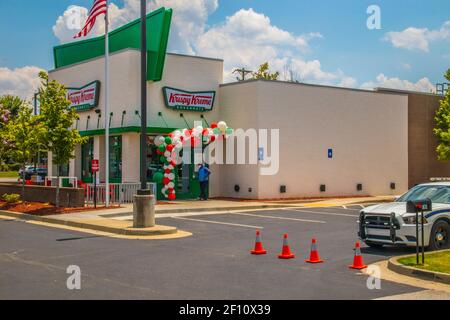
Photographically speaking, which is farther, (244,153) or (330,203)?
(244,153)

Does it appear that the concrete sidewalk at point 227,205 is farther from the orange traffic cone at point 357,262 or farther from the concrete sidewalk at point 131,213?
the orange traffic cone at point 357,262

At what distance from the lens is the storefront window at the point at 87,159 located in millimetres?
32156

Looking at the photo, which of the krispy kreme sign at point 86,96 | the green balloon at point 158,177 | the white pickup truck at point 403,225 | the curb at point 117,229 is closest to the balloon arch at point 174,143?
the green balloon at point 158,177

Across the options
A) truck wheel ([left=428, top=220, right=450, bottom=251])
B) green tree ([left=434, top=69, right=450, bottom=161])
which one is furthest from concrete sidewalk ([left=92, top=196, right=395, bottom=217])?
truck wheel ([left=428, top=220, right=450, bottom=251])

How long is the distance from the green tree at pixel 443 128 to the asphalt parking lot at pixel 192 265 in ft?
60.1

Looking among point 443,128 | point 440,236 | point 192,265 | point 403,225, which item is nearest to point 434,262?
point 403,225

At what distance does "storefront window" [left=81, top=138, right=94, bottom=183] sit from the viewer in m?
32.2

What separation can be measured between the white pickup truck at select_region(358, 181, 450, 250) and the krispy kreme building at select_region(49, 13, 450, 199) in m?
15.2

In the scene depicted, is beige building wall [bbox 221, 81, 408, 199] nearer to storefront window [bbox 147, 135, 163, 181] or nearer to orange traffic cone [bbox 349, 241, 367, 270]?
storefront window [bbox 147, 135, 163, 181]

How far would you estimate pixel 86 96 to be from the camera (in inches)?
1242
